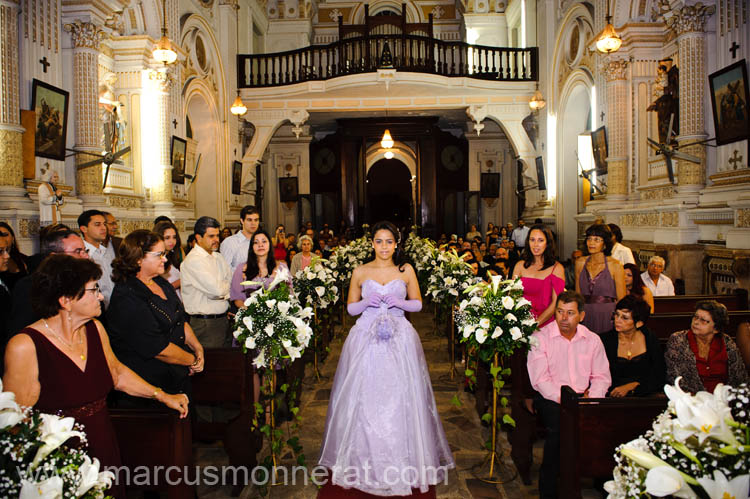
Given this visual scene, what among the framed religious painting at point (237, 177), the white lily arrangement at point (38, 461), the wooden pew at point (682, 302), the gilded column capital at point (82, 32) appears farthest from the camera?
the framed religious painting at point (237, 177)

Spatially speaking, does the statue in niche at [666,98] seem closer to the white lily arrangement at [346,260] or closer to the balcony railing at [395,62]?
the white lily arrangement at [346,260]

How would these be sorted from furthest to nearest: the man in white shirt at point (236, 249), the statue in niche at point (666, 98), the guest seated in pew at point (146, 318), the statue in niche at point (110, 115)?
1. the statue in niche at point (110, 115)
2. the statue in niche at point (666, 98)
3. the man in white shirt at point (236, 249)
4. the guest seated in pew at point (146, 318)

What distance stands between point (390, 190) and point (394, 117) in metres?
10.0

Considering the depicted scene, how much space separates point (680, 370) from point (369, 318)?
2266 millimetres

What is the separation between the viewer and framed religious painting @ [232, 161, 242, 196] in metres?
14.7

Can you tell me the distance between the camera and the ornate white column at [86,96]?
299 inches

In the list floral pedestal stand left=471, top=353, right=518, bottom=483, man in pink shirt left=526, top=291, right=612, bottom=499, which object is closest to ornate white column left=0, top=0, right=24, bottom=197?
floral pedestal stand left=471, top=353, right=518, bottom=483

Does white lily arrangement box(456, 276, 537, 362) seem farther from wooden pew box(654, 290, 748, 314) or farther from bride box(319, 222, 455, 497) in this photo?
wooden pew box(654, 290, 748, 314)

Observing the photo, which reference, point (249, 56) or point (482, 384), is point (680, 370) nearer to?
point (482, 384)

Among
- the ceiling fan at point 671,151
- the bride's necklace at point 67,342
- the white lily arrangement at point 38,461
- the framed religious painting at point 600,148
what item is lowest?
the white lily arrangement at point 38,461

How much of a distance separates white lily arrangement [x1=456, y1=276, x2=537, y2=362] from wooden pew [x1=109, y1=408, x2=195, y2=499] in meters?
2.00

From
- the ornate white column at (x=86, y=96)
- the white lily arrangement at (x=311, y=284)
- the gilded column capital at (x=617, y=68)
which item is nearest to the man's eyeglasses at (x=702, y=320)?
the white lily arrangement at (x=311, y=284)

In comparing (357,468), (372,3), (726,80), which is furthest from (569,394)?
(372,3)

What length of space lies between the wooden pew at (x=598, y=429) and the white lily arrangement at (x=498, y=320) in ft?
2.58
